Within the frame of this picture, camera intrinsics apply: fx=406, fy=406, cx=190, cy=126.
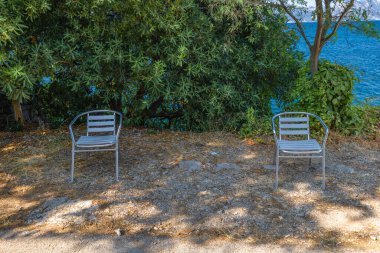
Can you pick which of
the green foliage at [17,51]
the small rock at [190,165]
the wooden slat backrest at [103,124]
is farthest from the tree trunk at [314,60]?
the green foliage at [17,51]

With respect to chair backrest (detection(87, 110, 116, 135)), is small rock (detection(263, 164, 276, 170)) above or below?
below

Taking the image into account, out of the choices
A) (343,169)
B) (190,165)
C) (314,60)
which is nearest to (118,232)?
(190,165)

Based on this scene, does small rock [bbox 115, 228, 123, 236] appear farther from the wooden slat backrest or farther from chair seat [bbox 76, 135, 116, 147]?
the wooden slat backrest

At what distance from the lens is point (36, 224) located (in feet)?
12.9

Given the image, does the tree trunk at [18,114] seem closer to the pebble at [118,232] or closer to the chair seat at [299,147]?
the pebble at [118,232]

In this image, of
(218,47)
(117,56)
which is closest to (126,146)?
(117,56)

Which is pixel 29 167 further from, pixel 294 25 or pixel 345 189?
pixel 294 25

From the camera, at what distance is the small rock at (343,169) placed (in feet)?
17.3

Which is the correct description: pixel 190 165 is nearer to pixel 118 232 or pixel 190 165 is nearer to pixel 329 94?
pixel 118 232

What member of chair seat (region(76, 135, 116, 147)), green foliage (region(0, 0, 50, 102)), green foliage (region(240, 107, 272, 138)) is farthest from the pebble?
green foliage (region(240, 107, 272, 138))

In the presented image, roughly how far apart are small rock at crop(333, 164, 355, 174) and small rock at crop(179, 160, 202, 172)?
180 cm

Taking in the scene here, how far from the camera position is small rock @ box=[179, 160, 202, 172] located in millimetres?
5352

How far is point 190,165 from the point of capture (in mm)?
5441

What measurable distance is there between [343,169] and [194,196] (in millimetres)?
2131
